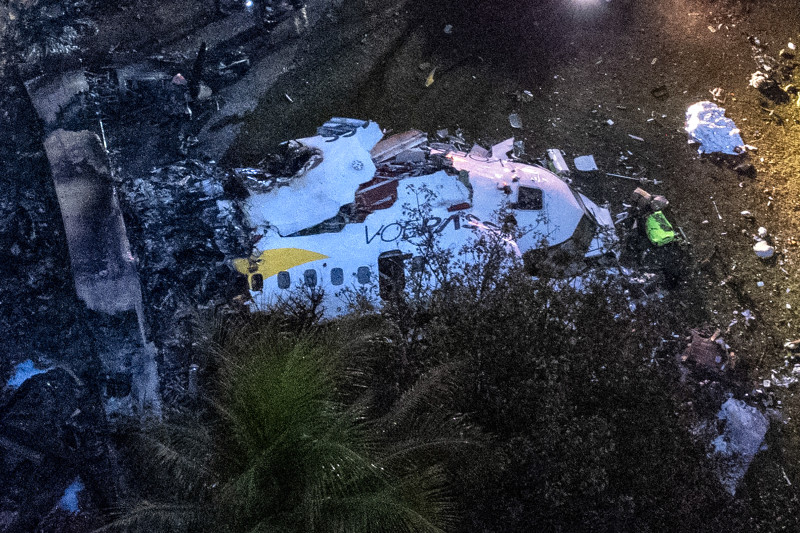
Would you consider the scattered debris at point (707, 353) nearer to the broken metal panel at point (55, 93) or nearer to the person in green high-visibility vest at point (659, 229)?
the person in green high-visibility vest at point (659, 229)

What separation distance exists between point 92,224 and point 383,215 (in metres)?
2.46

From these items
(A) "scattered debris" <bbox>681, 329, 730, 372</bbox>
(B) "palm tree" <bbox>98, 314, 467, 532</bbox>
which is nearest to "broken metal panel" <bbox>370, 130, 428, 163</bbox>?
(B) "palm tree" <bbox>98, 314, 467, 532</bbox>

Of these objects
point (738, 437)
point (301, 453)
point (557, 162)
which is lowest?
point (738, 437)

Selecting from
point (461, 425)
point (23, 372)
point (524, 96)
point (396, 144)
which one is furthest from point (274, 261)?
point (524, 96)

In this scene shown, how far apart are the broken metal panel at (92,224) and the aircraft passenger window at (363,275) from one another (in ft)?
5.98

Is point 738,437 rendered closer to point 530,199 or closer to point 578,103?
point 530,199

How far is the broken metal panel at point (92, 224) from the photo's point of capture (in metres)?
4.63

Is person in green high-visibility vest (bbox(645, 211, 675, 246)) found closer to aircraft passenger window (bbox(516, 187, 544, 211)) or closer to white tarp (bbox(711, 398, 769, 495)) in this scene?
aircraft passenger window (bbox(516, 187, 544, 211))

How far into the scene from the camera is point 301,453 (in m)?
3.54

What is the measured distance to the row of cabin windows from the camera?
4.79 m

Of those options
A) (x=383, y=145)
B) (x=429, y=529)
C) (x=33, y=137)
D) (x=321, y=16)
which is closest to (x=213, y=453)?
(x=429, y=529)

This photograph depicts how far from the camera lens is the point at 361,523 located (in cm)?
334

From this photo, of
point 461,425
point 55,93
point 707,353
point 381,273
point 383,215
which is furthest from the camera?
point 55,93

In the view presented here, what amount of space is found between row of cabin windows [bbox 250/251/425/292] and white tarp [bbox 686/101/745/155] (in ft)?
9.52
